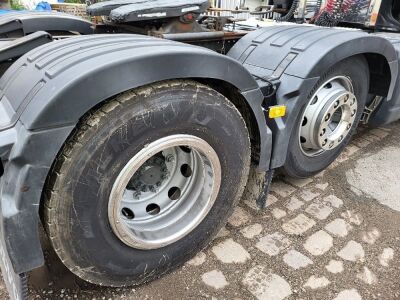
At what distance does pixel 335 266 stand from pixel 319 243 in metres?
0.22

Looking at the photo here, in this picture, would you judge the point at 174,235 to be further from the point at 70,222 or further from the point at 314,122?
the point at 314,122

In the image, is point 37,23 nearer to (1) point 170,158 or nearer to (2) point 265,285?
(1) point 170,158

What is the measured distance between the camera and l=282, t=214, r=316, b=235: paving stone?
8.53ft

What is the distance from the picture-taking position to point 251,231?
2578 millimetres

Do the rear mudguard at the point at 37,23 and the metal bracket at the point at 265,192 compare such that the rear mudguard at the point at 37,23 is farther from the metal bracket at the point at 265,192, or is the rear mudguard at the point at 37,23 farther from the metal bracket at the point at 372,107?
Result: the metal bracket at the point at 372,107

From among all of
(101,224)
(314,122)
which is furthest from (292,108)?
(101,224)

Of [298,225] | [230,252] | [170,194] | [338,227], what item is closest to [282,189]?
[298,225]

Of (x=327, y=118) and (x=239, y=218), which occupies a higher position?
(x=327, y=118)

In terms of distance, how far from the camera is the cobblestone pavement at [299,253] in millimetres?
2090

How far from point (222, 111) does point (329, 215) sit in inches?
57.4

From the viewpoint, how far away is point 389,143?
13.3 ft

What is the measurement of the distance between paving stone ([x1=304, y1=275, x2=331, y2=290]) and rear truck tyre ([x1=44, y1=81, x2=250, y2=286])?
0.64 m

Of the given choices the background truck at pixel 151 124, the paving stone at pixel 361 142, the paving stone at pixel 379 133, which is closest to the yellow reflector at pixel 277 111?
the background truck at pixel 151 124

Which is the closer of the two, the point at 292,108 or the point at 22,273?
the point at 22,273
